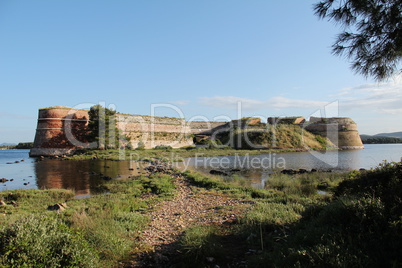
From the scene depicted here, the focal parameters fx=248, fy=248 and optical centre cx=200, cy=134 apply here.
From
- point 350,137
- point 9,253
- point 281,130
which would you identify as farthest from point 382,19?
point 350,137

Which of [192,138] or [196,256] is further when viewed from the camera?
[192,138]

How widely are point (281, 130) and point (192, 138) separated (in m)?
17.7

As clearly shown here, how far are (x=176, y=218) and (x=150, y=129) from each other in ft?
A: 123

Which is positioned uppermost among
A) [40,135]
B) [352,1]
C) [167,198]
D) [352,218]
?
[352,1]

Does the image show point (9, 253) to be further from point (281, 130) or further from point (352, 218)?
point (281, 130)

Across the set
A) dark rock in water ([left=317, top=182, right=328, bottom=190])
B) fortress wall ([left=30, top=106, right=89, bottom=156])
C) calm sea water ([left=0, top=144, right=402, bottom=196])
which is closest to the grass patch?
calm sea water ([left=0, top=144, right=402, bottom=196])

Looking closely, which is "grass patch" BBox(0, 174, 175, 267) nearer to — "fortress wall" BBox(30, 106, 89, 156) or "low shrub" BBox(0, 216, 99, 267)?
"low shrub" BBox(0, 216, 99, 267)

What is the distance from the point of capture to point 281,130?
48719mm

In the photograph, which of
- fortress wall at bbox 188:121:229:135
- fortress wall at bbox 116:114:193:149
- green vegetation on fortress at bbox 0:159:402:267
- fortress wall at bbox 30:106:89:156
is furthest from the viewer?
fortress wall at bbox 188:121:229:135

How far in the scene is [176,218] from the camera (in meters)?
6.68

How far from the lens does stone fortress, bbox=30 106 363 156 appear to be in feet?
112

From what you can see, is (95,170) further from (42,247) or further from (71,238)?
(42,247)

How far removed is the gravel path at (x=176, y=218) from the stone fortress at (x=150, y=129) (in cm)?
2944

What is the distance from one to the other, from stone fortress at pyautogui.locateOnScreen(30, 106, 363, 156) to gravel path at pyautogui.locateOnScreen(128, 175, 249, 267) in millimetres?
29436
